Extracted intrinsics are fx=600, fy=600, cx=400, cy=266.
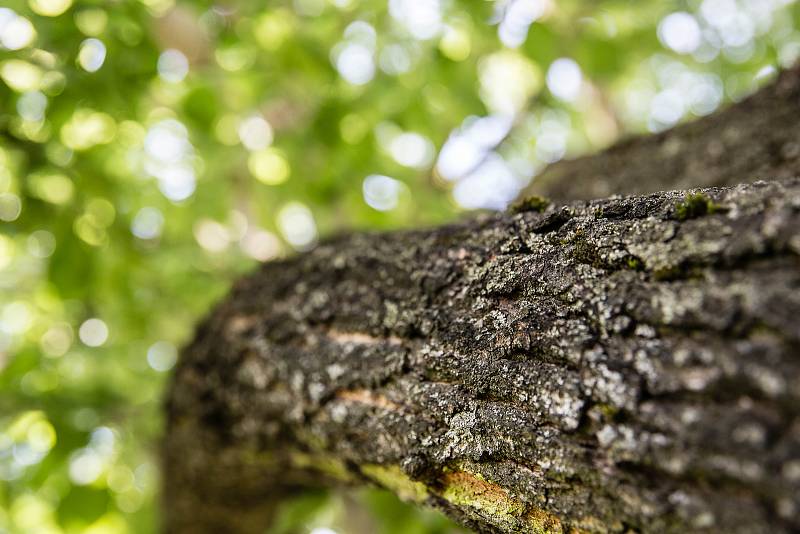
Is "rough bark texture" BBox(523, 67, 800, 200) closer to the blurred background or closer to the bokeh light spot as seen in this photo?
the blurred background

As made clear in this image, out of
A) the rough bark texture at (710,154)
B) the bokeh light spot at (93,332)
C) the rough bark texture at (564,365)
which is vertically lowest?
the bokeh light spot at (93,332)

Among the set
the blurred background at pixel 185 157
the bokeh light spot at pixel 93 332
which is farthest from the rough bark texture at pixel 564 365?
the bokeh light spot at pixel 93 332

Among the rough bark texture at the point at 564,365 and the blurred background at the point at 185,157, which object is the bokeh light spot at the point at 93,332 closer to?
the blurred background at the point at 185,157

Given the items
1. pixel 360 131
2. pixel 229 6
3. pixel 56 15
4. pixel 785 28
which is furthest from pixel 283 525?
pixel 785 28

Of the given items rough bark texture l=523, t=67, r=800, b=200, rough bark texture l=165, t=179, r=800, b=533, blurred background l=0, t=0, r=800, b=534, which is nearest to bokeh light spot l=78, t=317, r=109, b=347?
blurred background l=0, t=0, r=800, b=534

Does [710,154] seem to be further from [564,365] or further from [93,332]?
[93,332]

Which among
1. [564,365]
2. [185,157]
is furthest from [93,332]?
[564,365]
